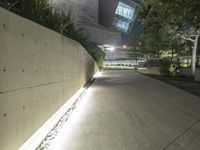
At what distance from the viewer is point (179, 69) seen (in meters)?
25.7

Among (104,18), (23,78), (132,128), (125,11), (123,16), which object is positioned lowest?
(132,128)

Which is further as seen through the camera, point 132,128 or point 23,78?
point 132,128

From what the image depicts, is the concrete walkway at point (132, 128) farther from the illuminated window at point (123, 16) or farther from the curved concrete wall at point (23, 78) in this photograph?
the illuminated window at point (123, 16)

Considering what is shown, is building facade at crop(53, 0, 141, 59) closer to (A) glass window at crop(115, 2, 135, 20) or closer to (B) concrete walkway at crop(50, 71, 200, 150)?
(A) glass window at crop(115, 2, 135, 20)

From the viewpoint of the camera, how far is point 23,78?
3354mm

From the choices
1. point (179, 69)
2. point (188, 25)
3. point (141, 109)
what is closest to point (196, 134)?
point (141, 109)

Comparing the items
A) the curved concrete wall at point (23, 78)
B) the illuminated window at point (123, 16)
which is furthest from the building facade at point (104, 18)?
the curved concrete wall at point (23, 78)

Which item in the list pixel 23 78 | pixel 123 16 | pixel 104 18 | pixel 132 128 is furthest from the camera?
pixel 123 16

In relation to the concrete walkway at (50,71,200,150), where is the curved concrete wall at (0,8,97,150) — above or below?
above

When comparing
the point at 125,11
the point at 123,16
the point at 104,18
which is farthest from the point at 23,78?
the point at 123,16

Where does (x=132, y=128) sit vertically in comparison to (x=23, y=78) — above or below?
below

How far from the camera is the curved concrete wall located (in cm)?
282

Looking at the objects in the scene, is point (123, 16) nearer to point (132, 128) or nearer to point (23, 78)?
point (132, 128)

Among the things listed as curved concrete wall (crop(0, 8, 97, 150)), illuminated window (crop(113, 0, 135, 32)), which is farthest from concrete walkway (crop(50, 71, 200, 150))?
illuminated window (crop(113, 0, 135, 32))
